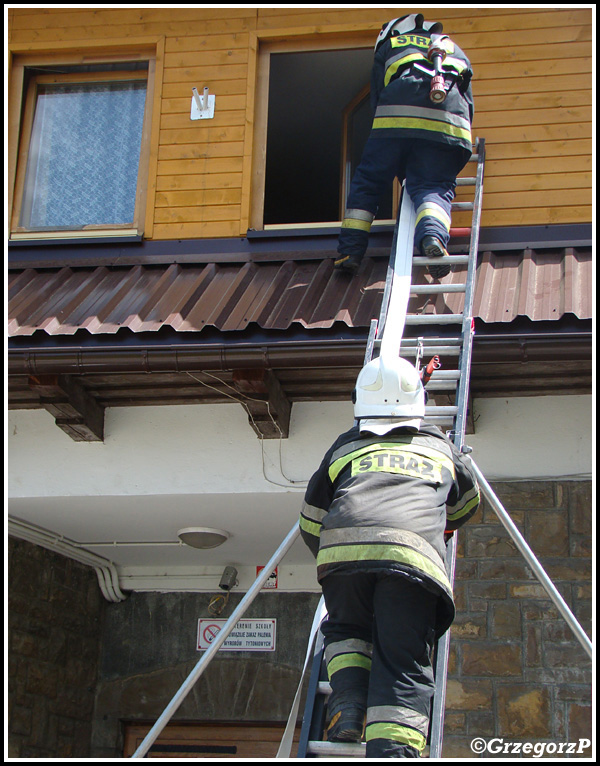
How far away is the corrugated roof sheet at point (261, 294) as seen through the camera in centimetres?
473

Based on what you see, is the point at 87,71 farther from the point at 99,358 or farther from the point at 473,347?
the point at 473,347

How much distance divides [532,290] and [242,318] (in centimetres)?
162

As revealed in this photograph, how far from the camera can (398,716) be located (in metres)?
2.64

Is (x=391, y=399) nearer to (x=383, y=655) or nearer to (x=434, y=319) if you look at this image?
(x=383, y=655)

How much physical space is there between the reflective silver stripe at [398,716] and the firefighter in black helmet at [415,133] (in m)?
2.79

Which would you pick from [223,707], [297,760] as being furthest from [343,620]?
[223,707]

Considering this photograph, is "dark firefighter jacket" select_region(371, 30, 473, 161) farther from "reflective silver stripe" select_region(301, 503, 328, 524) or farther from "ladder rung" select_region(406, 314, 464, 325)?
"reflective silver stripe" select_region(301, 503, 328, 524)

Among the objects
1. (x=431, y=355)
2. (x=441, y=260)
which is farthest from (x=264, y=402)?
(x=441, y=260)

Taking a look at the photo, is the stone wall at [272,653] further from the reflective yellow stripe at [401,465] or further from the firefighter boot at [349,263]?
the reflective yellow stripe at [401,465]

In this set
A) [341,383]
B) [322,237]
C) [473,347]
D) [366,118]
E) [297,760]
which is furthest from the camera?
[366,118]

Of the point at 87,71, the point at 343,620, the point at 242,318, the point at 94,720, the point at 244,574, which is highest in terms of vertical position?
the point at 87,71

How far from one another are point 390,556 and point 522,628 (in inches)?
87.5

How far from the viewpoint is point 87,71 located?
6.89m

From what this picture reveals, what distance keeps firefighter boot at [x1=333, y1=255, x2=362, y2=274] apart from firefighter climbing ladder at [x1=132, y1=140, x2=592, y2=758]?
38 centimetres
